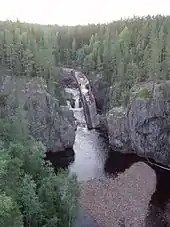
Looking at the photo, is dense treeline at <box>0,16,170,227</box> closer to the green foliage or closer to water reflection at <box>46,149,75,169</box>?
the green foliage

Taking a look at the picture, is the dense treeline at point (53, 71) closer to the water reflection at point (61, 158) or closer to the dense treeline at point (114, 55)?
the dense treeline at point (114, 55)

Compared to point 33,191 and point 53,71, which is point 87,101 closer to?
point 53,71

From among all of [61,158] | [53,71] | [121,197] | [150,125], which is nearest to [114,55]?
[53,71]

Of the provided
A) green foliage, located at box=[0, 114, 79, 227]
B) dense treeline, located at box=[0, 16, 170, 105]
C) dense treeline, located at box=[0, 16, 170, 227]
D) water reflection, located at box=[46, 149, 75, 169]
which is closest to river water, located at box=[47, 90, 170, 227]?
water reflection, located at box=[46, 149, 75, 169]

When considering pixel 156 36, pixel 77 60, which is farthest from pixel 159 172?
pixel 77 60

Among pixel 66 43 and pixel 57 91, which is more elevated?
pixel 66 43

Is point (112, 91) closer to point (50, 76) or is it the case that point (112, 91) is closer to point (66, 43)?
point (50, 76)
